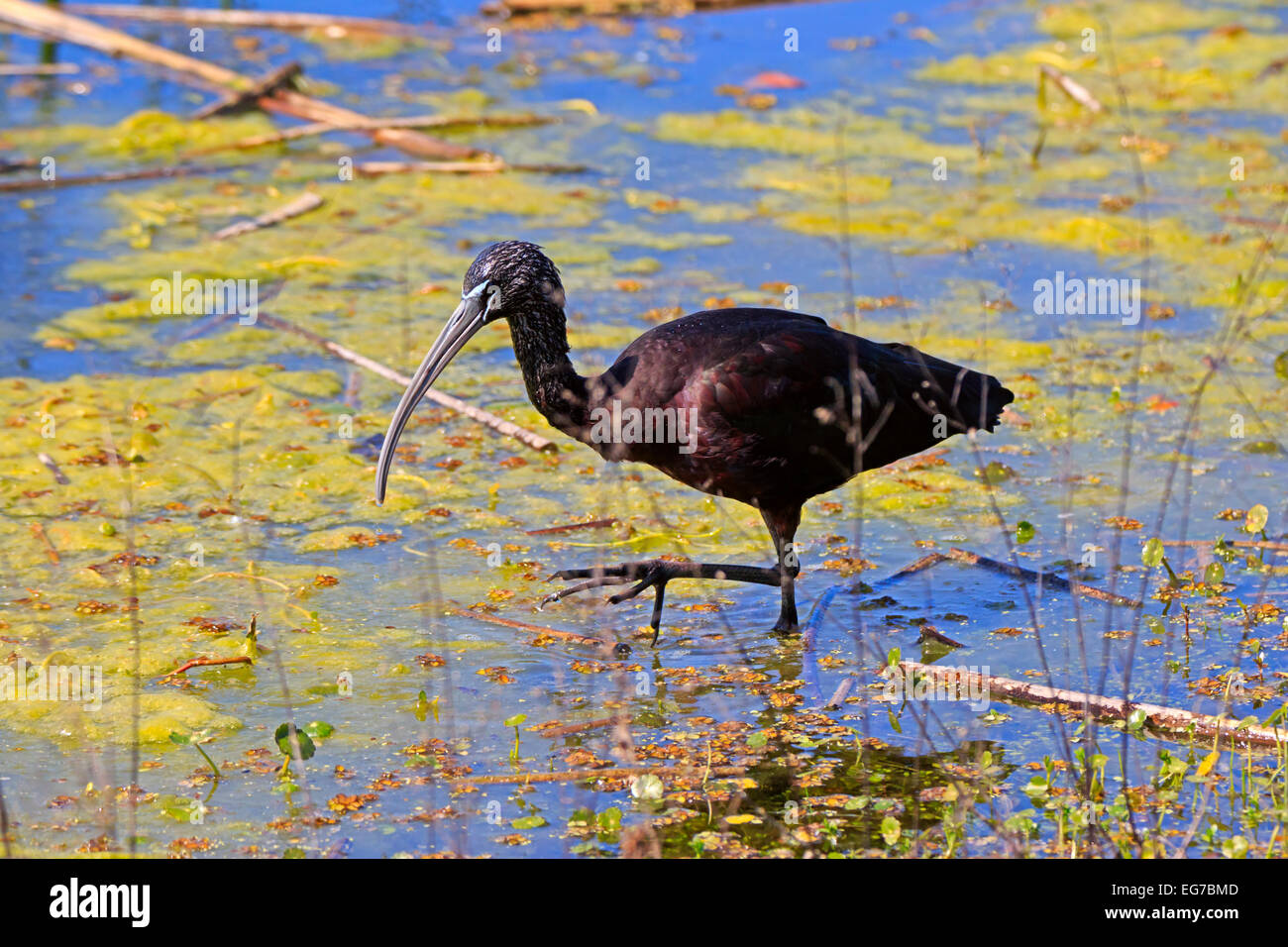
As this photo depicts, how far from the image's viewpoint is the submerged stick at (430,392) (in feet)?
23.7

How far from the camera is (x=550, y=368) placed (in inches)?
221

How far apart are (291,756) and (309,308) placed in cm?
458

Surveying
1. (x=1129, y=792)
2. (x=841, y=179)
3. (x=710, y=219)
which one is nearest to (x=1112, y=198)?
(x=841, y=179)

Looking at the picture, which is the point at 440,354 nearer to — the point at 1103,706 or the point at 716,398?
the point at 716,398

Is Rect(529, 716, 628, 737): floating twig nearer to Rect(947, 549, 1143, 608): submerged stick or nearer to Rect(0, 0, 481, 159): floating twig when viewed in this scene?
Rect(947, 549, 1143, 608): submerged stick

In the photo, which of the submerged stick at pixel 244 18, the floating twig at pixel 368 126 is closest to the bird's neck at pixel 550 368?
the floating twig at pixel 368 126

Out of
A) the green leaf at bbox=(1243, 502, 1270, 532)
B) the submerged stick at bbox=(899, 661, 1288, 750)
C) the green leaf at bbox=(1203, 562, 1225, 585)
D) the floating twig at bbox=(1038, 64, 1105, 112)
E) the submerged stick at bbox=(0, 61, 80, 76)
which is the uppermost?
the submerged stick at bbox=(0, 61, 80, 76)

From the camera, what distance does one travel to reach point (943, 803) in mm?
4598

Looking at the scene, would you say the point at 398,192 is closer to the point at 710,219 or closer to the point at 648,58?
the point at 710,219

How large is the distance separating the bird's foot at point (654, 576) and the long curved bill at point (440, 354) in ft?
2.56

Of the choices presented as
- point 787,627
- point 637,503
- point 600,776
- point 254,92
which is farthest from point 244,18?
point 600,776

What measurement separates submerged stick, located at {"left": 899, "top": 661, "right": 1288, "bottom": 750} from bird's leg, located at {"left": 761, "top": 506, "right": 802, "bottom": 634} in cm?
56

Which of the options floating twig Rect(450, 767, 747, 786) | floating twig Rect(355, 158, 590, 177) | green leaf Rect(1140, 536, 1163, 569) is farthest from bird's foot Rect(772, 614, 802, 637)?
floating twig Rect(355, 158, 590, 177)

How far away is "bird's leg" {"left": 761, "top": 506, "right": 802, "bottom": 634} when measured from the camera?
572 centimetres
